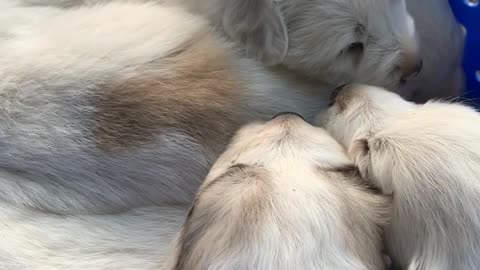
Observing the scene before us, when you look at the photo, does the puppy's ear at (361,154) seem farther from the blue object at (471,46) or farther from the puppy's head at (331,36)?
the blue object at (471,46)

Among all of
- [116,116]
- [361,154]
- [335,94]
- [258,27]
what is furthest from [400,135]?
[116,116]

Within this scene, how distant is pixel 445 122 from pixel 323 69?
0.30 metres

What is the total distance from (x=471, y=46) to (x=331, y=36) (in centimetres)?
39

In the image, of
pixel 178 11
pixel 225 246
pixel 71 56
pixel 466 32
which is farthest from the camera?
pixel 466 32

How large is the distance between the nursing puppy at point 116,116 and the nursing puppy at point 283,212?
4.7 inches

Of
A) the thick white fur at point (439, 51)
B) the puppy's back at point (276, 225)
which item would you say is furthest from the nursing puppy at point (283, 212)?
the thick white fur at point (439, 51)

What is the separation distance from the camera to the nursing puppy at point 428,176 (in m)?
1.21

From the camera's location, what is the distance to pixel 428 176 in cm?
123

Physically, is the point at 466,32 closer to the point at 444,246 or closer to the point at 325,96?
the point at 325,96

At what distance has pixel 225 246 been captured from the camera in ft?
3.75

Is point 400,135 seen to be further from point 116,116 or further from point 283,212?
point 116,116

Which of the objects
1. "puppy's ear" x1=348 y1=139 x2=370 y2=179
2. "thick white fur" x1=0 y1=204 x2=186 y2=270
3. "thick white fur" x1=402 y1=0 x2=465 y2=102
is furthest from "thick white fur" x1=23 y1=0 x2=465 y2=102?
"thick white fur" x1=0 y1=204 x2=186 y2=270

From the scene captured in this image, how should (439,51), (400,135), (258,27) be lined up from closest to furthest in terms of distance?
(400,135), (258,27), (439,51)

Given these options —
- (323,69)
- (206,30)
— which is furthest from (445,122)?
(206,30)
